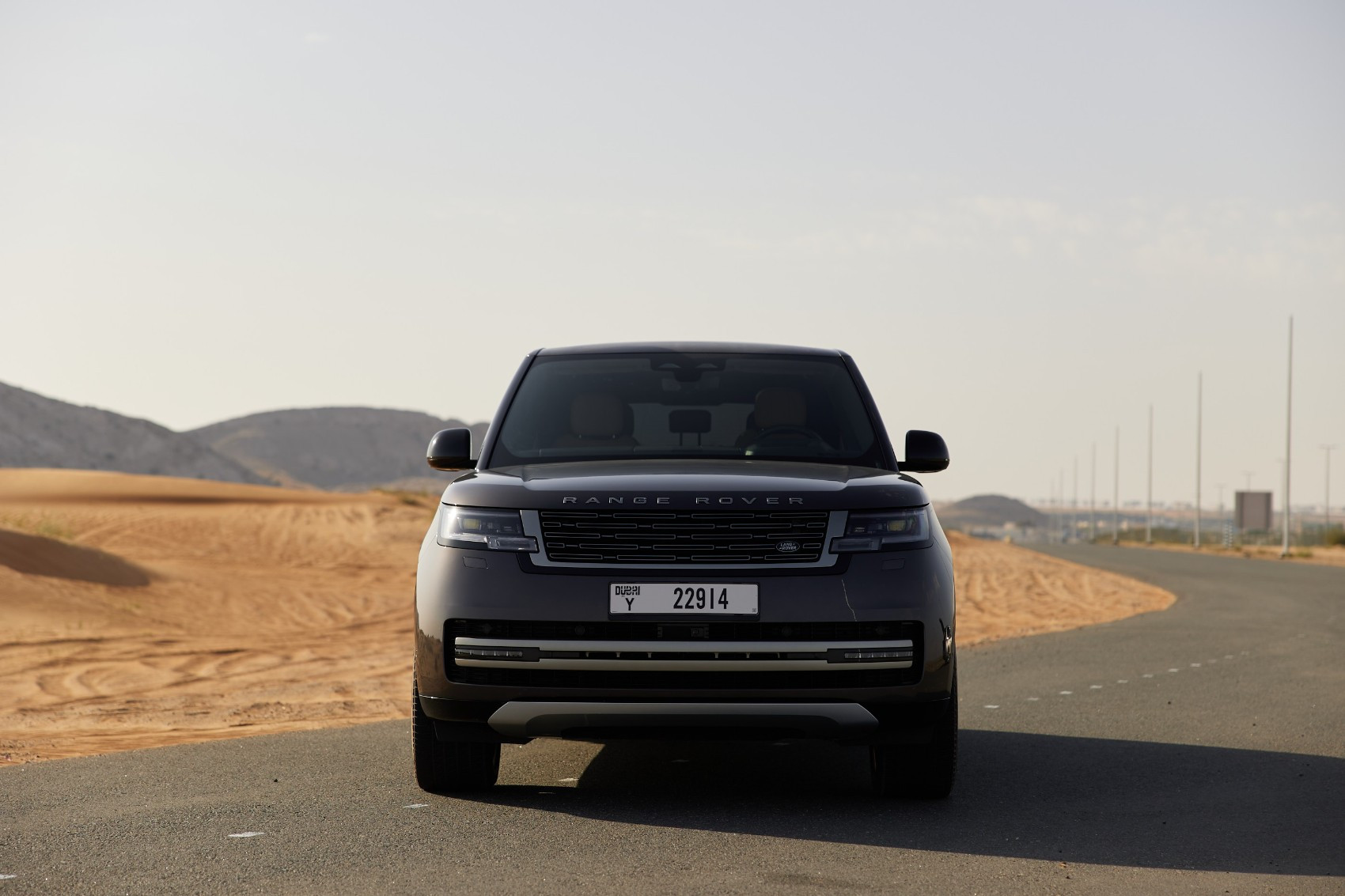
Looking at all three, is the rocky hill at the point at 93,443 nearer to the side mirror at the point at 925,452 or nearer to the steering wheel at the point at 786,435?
the steering wheel at the point at 786,435

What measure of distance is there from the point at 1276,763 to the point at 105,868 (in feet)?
18.6

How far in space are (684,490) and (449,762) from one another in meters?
1.67

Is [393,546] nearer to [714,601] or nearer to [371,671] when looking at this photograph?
[371,671]

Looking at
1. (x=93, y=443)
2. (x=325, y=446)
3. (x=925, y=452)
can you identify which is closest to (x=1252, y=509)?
(x=925, y=452)

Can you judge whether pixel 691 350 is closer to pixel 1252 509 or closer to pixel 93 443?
pixel 1252 509

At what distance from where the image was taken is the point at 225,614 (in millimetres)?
20641

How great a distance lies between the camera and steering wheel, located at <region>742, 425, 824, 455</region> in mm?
7121

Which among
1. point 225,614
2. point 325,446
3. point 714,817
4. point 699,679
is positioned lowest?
point 225,614

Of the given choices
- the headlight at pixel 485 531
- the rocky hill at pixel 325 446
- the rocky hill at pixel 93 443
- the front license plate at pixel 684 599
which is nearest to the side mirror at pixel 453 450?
the headlight at pixel 485 531

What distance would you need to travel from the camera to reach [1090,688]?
1096cm

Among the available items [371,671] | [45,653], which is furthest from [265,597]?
[371,671]

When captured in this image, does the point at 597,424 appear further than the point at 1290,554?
No

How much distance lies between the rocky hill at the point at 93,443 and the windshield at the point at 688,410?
11424cm

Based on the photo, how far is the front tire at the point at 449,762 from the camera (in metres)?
6.21
